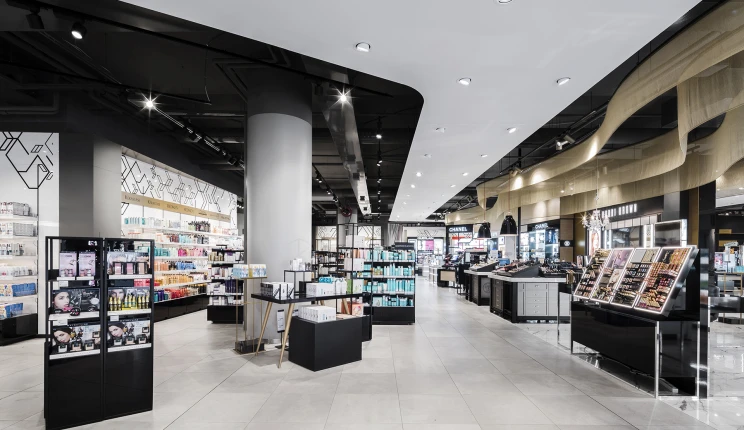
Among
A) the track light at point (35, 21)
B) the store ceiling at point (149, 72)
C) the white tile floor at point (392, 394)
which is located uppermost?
the store ceiling at point (149, 72)

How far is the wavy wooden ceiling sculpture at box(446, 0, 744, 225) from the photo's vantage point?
4199mm

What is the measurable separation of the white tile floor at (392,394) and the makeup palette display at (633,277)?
1015mm

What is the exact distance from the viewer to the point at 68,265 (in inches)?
150

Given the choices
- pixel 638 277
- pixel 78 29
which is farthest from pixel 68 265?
pixel 638 277

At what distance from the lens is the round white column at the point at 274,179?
6.81 m

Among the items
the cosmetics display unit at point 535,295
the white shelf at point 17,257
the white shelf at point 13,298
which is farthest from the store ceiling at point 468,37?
the white shelf at point 13,298

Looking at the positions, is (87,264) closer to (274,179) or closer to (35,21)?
(35,21)

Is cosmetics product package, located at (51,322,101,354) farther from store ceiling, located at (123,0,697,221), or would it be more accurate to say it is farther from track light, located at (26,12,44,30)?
track light, located at (26,12,44,30)

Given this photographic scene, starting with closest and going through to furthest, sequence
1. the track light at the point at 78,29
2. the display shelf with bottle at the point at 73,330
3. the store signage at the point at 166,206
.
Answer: the display shelf with bottle at the point at 73,330
the track light at the point at 78,29
the store signage at the point at 166,206

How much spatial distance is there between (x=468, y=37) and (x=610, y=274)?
416cm

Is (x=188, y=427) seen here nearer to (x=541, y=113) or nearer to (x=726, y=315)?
(x=541, y=113)

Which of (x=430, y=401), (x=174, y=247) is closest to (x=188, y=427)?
(x=430, y=401)

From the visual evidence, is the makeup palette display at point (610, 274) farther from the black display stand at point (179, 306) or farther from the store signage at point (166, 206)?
the store signage at point (166, 206)

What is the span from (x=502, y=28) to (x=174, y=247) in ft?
30.8
